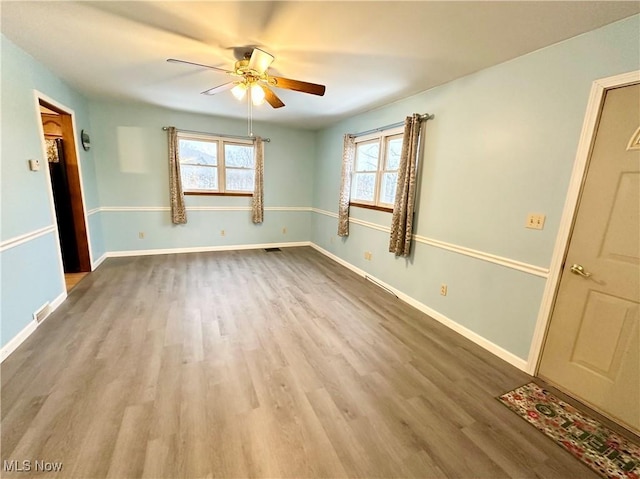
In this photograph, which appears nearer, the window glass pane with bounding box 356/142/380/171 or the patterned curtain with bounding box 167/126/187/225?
the window glass pane with bounding box 356/142/380/171

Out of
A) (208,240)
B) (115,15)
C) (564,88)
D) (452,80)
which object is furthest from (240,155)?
(564,88)

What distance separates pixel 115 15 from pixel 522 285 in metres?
3.58

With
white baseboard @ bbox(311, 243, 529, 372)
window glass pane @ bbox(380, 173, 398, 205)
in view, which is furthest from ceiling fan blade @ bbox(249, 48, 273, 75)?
white baseboard @ bbox(311, 243, 529, 372)

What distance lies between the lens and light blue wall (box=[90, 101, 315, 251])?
4.32m

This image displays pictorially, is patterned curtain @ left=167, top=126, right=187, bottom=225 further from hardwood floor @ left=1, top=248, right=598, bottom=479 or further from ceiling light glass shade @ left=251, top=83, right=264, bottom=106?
ceiling light glass shade @ left=251, top=83, right=264, bottom=106

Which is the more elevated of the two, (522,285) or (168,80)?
(168,80)

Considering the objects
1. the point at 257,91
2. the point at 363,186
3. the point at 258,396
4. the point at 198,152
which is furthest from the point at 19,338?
the point at 363,186

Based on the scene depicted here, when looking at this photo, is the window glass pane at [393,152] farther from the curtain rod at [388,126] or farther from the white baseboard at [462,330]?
the white baseboard at [462,330]

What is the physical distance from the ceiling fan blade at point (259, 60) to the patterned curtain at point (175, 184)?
2929 mm

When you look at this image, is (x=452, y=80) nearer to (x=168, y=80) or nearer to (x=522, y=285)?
(x=522, y=285)

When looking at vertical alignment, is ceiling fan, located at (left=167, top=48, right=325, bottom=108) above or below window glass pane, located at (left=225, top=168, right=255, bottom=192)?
above

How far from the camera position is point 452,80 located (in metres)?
2.65

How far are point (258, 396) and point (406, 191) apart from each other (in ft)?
8.26

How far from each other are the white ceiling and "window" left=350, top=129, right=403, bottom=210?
77cm
